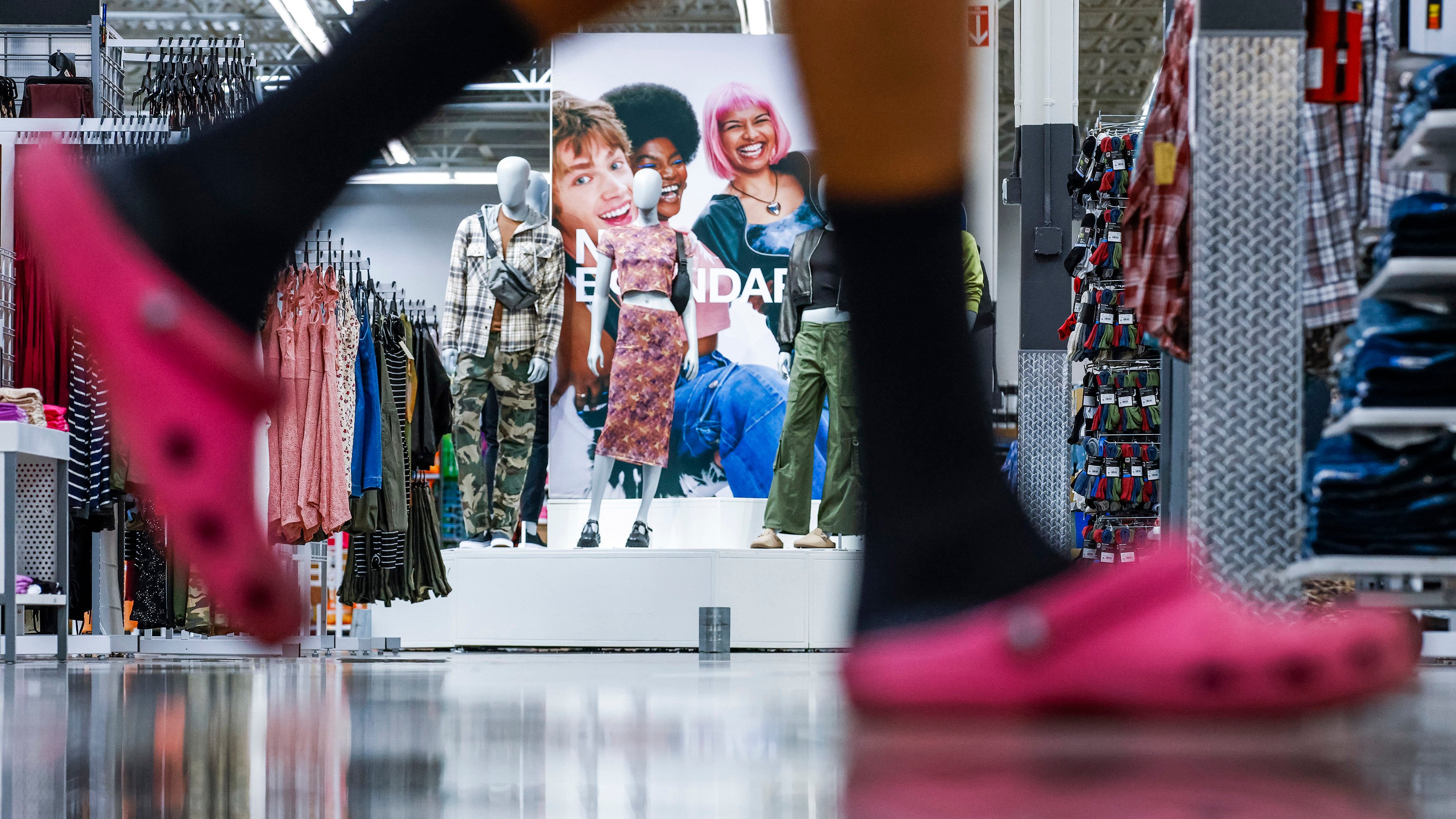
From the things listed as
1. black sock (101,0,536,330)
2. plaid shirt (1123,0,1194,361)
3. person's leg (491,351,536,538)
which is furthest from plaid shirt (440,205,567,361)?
black sock (101,0,536,330)

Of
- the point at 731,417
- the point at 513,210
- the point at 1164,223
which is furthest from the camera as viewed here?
the point at 731,417

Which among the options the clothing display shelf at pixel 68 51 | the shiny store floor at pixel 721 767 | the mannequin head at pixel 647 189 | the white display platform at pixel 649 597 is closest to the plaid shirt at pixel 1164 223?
the shiny store floor at pixel 721 767

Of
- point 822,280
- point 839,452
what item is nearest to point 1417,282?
point 822,280

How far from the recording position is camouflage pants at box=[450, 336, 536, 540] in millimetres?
7520

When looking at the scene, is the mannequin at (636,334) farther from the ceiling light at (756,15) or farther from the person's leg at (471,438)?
the ceiling light at (756,15)

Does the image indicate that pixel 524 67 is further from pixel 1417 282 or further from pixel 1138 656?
pixel 1138 656

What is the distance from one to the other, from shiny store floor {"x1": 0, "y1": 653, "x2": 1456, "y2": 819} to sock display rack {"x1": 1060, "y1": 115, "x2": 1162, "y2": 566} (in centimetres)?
447

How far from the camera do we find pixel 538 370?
7367 mm

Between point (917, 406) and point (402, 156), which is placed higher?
point (402, 156)

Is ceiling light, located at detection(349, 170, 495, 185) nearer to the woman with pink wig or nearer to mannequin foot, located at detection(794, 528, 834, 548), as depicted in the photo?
the woman with pink wig

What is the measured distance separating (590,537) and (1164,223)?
451 cm

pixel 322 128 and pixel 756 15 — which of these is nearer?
pixel 322 128

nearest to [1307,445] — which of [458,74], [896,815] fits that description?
[458,74]

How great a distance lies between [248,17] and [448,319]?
29.9 ft
